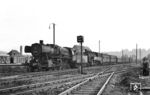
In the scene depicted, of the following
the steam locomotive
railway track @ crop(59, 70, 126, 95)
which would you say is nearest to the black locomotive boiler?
the steam locomotive

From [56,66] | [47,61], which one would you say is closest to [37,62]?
[47,61]

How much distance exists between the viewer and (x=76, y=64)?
134 ft

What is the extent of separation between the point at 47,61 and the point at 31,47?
2.82 metres

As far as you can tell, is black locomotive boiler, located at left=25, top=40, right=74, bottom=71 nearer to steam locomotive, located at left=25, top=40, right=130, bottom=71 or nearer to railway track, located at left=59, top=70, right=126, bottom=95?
steam locomotive, located at left=25, top=40, right=130, bottom=71

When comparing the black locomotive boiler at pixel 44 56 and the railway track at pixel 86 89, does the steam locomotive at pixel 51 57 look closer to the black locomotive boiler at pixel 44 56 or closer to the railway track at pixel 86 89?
the black locomotive boiler at pixel 44 56

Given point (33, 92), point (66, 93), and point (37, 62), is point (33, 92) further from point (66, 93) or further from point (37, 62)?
point (37, 62)

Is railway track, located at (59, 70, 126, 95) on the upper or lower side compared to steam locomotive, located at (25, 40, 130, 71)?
lower

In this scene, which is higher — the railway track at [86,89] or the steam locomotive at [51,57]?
the steam locomotive at [51,57]

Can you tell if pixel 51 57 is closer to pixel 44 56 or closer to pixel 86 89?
pixel 44 56

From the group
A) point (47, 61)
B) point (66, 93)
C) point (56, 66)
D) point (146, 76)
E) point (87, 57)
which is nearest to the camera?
point (66, 93)

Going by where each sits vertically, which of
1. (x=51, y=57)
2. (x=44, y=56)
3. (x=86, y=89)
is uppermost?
(x=44, y=56)

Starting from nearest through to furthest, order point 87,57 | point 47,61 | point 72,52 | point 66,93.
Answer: point 66,93 < point 47,61 < point 72,52 < point 87,57

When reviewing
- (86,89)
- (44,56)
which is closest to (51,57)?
(44,56)

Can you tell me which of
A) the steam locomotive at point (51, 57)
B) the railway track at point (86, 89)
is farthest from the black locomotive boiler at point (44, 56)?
the railway track at point (86, 89)
